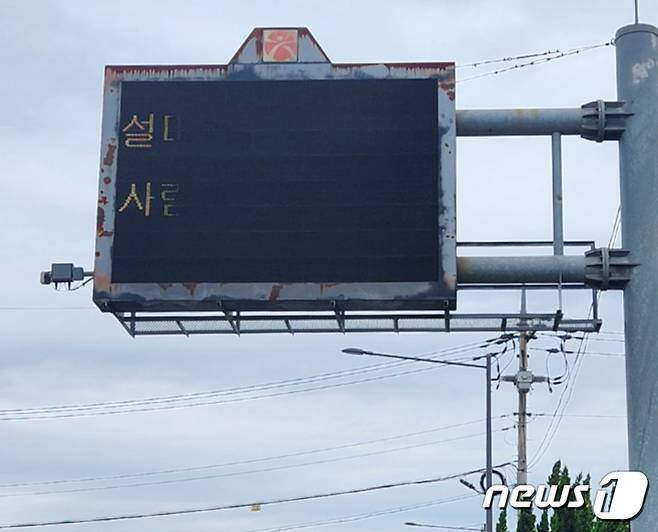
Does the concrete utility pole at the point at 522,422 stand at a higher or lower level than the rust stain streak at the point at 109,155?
lower

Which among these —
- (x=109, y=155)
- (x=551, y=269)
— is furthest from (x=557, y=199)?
(x=109, y=155)

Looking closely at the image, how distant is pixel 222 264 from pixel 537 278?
3841 millimetres

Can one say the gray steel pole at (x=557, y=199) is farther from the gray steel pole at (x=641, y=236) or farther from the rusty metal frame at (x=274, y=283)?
the rusty metal frame at (x=274, y=283)

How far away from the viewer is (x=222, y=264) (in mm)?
17578

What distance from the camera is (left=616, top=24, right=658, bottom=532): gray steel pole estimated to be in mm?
17094

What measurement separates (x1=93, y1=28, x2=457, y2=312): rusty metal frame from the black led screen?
0.10 m

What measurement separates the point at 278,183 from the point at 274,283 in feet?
4.14

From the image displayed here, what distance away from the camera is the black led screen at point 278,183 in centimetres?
1747

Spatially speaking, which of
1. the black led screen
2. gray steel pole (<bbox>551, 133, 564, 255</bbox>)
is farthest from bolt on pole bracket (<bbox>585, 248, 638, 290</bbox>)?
the black led screen

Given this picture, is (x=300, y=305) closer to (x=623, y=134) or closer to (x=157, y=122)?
(x=157, y=122)

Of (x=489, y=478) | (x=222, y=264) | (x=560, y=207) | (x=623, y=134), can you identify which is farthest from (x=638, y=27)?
(x=489, y=478)

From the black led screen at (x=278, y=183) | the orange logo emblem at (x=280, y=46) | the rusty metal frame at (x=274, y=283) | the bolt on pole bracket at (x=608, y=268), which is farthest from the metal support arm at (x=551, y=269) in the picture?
the orange logo emblem at (x=280, y=46)

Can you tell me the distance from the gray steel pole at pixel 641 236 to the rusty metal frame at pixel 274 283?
7.05ft

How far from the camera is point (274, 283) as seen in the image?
57.3ft
